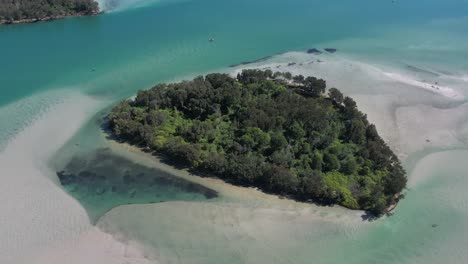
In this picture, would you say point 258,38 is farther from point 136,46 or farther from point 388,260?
point 388,260

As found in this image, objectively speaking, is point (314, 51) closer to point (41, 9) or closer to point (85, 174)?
point (85, 174)

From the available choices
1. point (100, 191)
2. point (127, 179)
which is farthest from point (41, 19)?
point (100, 191)

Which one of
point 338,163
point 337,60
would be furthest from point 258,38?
point 338,163

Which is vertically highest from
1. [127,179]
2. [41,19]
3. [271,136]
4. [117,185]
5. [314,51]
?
[41,19]

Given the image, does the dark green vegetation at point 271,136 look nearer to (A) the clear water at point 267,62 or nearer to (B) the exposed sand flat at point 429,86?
(A) the clear water at point 267,62

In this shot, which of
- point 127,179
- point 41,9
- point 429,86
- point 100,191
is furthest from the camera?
point 41,9

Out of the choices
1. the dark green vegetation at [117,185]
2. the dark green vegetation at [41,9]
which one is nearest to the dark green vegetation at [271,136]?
the dark green vegetation at [117,185]
